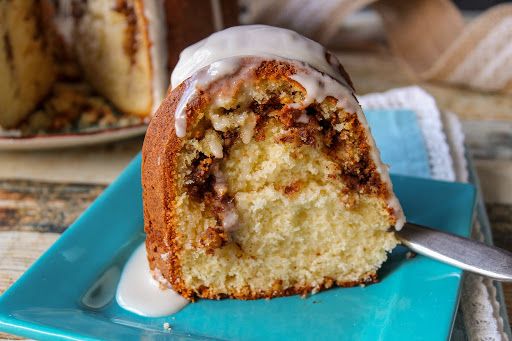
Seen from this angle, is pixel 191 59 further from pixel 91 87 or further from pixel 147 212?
pixel 91 87

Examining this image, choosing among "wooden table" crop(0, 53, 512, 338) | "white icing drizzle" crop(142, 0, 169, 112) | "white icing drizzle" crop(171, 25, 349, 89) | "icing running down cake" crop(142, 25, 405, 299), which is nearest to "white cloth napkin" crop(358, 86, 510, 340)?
"wooden table" crop(0, 53, 512, 338)

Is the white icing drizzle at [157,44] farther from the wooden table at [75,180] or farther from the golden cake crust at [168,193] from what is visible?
the golden cake crust at [168,193]

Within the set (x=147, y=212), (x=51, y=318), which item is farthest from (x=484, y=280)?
(x=51, y=318)

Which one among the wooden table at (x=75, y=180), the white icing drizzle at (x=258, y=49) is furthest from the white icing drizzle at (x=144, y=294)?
the white icing drizzle at (x=258, y=49)

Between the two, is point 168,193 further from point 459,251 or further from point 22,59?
point 22,59

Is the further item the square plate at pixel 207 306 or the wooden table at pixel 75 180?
the wooden table at pixel 75 180

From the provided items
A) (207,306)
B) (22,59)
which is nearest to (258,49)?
(207,306)

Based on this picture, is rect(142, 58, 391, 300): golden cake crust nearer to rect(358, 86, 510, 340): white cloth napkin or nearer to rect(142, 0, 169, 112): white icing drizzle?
rect(358, 86, 510, 340): white cloth napkin
